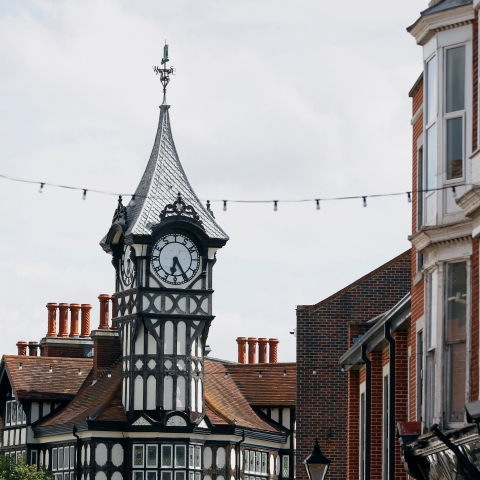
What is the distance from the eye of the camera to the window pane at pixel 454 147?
1658 centimetres

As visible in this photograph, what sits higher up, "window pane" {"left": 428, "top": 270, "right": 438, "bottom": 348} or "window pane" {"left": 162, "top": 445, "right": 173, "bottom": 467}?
"window pane" {"left": 428, "top": 270, "right": 438, "bottom": 348}

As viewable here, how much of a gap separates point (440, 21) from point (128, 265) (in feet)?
119

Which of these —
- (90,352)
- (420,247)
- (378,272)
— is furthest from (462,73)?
(90,352)

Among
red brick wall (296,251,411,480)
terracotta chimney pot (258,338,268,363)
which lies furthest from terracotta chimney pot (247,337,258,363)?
red brick wall (296,251,411,480)

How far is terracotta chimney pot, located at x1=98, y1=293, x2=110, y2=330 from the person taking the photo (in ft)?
192

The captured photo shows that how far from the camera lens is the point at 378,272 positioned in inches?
1328

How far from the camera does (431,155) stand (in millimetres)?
17250

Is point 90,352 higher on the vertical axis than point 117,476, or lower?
higher

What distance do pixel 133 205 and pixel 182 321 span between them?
497 centimetres

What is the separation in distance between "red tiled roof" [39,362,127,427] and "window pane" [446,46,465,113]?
3512 cm

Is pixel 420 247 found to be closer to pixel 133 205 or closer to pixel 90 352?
pixel 133 205

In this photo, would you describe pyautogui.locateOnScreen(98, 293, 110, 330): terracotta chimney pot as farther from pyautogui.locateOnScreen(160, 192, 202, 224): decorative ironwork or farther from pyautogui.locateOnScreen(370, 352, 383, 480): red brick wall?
pyautogui.locateOnScreen(370, 352, 383, 480): red brick wall

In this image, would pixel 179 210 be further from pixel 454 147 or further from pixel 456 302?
pixel 456 302

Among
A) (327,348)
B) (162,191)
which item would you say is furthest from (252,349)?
(327,348)
